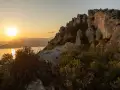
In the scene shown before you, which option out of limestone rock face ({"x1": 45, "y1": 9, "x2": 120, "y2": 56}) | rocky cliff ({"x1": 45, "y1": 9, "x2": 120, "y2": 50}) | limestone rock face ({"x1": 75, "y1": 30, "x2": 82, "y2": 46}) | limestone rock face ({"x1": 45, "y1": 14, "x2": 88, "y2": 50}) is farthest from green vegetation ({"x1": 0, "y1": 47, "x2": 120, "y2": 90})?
limestone rock face ({"x1": 45, "y1": 14, "x2": 88, "y2": 50})

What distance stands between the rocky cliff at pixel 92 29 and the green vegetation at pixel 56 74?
27.3ft

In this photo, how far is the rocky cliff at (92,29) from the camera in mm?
24438

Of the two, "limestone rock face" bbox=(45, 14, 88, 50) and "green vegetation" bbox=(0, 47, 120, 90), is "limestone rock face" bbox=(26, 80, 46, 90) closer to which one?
"green vegetation" bbox=(0, 47, 120, 90)

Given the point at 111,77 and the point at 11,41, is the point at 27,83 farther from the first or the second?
the point at 11,41

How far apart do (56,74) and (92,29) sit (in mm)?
16849

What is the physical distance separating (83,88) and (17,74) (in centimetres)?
263

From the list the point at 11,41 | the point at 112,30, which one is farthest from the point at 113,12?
the point at 11,41

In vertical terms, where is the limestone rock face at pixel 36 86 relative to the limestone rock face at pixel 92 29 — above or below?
below

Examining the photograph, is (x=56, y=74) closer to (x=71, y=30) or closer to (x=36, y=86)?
(x=36, y=86)

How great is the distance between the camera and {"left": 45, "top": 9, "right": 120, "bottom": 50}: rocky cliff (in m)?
24.4

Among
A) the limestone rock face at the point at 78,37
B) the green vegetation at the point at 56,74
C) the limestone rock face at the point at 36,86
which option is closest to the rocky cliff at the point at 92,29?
the limestone rock face at the point at 78,37

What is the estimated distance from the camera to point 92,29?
29172 mm

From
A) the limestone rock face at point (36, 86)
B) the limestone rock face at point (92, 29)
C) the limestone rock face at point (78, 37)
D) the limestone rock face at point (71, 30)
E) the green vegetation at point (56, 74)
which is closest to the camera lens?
the limestone rock face at point (36, 86)

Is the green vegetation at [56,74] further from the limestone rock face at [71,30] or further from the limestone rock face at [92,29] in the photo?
the limestone rock face at [71,30]
